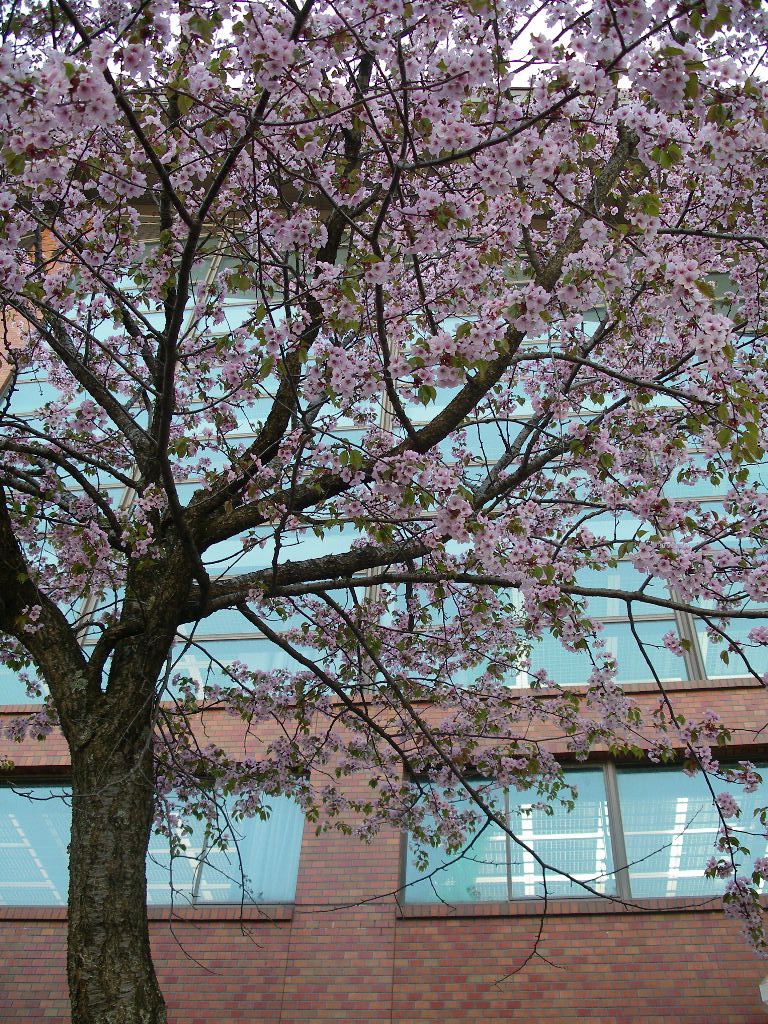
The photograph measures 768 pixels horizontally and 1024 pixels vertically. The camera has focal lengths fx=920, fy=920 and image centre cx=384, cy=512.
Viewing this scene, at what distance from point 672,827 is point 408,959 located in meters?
2.58

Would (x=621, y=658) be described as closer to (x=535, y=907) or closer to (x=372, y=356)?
(x=535, y=907)

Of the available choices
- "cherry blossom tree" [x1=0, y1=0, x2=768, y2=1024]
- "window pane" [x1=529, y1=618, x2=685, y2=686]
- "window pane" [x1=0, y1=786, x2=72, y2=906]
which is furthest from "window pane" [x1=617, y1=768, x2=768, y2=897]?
"window pane" [x1=0, y1=786, x2=72, y2=906]

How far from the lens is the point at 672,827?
816cm

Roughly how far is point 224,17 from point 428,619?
413 cm

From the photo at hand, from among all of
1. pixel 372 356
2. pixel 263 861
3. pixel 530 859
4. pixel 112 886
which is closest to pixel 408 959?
pixel 530 859

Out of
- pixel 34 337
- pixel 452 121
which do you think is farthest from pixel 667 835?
pixel 34 337

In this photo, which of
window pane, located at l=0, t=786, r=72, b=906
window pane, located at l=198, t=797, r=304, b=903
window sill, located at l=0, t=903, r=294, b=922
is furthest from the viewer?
window pane, located at l=0, t=786, r=72, b=906

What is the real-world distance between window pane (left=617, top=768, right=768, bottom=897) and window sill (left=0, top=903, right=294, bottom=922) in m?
3.12

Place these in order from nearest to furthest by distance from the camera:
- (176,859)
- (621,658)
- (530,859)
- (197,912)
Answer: (530,859) < (197,912) < (176,859) < (621,658)

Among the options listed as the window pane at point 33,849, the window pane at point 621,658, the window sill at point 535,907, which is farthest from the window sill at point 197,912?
the window pane at point 621,658

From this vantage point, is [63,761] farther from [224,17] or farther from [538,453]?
[224,17]

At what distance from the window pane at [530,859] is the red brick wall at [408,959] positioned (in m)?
0.22

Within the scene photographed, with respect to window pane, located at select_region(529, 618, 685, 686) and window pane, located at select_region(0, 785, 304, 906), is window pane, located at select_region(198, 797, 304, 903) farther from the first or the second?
window pane, located at select_region(529, 618, 685, 686)

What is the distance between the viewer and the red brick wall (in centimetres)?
726
